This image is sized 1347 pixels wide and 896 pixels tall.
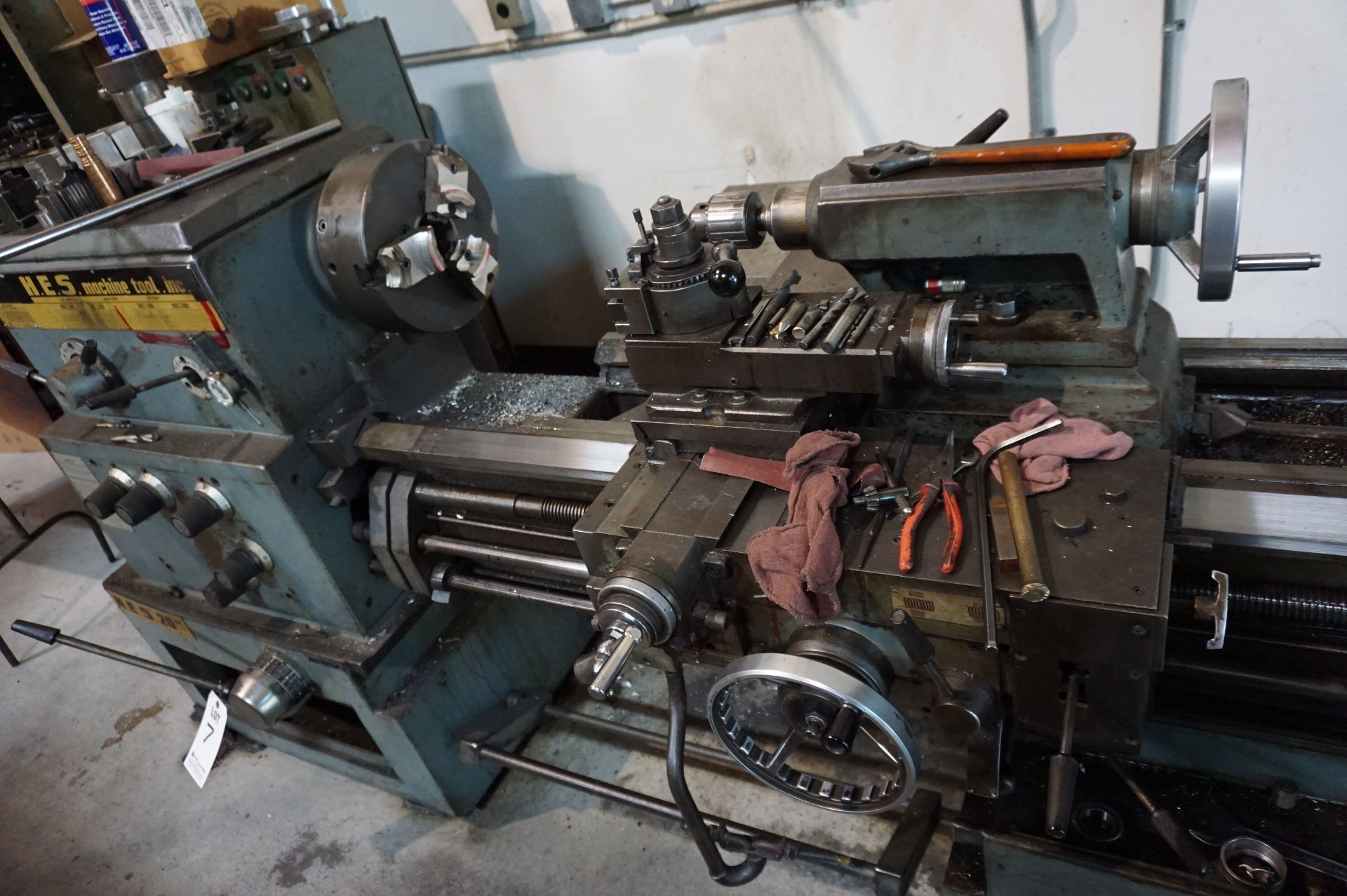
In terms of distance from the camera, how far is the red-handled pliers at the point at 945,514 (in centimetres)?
83

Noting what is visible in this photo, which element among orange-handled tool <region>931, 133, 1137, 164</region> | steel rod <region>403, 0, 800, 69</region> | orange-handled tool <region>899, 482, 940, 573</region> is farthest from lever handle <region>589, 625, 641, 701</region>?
steel rod <region>403, 0, 800, 69</region>

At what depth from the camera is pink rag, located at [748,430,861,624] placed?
2.78 feet

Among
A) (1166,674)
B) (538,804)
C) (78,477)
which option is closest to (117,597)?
(78,477)

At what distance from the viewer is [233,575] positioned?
4.74 ft

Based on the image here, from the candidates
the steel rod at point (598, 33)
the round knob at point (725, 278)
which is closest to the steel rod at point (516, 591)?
the round knob at point (725, 278)

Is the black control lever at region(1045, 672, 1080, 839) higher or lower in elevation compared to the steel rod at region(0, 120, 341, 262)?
lower

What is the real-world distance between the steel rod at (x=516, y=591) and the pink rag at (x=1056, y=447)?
739 mm

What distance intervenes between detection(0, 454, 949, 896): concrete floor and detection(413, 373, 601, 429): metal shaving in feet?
2.75

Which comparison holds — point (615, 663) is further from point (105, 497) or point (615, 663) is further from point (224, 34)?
point (224, 34)

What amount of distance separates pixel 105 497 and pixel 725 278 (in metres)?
1.22

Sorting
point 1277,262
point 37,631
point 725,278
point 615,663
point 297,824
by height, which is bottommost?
point 297,824

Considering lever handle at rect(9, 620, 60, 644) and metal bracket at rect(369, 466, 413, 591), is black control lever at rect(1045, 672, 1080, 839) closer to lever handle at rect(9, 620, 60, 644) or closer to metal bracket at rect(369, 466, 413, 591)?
metal bracket at rect(369, 466, 413, 591)

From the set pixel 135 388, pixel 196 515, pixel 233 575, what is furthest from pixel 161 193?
pixel 233 575

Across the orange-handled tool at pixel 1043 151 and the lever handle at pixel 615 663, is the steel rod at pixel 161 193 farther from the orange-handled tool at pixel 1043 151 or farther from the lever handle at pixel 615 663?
the orange-handled tool at pixel 1043 151
